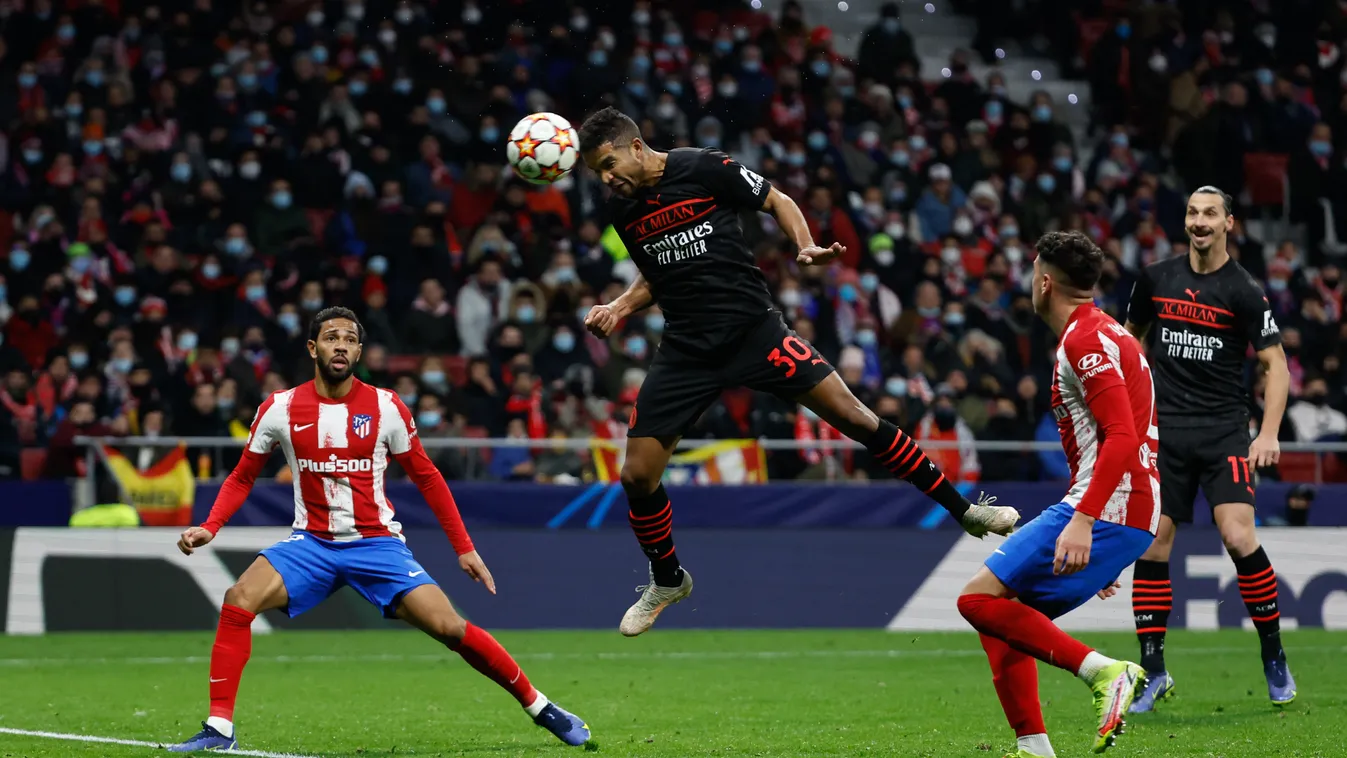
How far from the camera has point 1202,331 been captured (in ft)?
31.8

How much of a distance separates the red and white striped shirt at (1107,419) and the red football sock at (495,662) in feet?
8.98

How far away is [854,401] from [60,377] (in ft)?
35.8

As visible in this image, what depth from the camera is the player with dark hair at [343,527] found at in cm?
805

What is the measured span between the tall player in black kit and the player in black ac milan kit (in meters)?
1.95

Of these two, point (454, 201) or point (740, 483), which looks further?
point (454, 201)

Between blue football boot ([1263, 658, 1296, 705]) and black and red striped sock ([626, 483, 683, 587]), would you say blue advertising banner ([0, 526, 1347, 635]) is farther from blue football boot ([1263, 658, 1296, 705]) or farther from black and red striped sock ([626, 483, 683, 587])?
black and red striped sock ([626, 483, 683, 587])

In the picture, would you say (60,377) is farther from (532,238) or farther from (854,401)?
(854,401)

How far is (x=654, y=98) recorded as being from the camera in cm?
2230

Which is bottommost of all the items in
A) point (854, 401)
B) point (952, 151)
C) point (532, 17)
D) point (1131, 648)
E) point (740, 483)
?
point (1131, 648)

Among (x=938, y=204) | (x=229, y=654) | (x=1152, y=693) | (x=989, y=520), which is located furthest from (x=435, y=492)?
(x=938, y=204)

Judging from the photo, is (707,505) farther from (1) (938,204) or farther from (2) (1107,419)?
(2) (1107,419)

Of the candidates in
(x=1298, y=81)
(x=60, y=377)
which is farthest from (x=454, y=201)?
(x=1298, y=81)

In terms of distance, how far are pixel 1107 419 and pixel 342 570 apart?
12.1 feet

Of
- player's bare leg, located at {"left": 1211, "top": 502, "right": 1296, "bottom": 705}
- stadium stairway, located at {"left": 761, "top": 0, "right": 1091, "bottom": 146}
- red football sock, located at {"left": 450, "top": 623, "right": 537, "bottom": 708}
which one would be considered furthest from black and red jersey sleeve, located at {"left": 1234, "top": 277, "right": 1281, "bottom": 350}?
stadium stairway, located at {"left": 761, "top": 0, "right": 1091, "bottom": 146}
